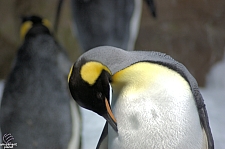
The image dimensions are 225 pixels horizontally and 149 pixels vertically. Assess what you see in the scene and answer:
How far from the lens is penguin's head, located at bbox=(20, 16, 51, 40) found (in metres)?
1.10

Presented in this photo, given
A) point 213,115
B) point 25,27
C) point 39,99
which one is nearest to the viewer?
point 39,99

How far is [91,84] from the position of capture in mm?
690

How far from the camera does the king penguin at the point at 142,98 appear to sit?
2.31ft

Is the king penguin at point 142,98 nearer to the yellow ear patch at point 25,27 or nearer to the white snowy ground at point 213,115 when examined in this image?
the white snowy ground at point 213,115

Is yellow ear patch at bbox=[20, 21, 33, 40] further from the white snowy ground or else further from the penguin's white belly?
the penguin's white belly

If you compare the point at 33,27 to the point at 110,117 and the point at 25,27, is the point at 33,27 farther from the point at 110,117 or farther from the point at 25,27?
the point at 110,117

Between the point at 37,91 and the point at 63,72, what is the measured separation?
4.1 inches

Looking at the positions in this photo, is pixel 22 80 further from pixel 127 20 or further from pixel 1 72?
pixel 1 72

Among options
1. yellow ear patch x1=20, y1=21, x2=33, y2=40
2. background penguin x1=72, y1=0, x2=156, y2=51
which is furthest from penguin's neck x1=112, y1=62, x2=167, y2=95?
background penguin x1=72, y1=0, x2=156, y2=51

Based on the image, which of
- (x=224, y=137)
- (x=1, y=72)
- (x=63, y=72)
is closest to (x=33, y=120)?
(x=63, y=72)

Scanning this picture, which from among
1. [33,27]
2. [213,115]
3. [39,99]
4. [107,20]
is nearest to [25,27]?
[33,27]

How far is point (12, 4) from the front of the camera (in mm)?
2199

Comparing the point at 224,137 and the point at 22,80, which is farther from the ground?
the point at 22,80

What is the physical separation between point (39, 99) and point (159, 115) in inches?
17.6
